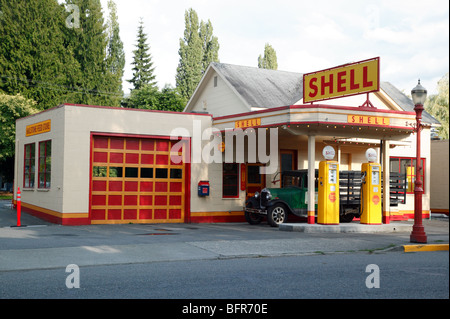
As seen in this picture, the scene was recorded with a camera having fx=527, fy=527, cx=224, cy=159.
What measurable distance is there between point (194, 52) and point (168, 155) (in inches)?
1519

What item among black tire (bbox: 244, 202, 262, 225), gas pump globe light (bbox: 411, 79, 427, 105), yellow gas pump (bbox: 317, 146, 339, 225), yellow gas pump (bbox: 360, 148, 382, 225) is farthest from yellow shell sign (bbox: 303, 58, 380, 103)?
black tire (bbox: 244, 202, 262, 225)

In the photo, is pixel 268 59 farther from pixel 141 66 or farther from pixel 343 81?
pixel 343 81

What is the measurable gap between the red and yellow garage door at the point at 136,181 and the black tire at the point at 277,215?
3356 mm

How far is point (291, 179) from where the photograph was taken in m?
18.3

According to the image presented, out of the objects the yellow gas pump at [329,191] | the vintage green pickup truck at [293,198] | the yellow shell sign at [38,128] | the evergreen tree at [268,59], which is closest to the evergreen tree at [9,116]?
the yellow shell sign at [38,128]

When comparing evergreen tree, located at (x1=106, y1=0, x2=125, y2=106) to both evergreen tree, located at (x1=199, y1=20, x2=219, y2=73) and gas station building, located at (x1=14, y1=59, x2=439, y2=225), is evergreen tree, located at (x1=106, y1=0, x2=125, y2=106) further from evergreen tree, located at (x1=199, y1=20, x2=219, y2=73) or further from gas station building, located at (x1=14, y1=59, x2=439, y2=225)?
gas station building, located at (x1=14, y1=59, x2=439, y2=225)

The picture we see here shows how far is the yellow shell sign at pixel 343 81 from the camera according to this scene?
16.0m

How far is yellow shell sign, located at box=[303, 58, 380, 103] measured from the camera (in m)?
16.0

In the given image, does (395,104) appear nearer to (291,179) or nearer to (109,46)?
(291,179)

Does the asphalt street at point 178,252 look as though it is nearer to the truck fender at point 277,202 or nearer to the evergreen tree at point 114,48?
the truck fender at point 277,202

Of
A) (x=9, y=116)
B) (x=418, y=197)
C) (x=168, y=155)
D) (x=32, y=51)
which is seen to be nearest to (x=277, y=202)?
(x=168, y=155)

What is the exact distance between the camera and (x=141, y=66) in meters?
58.7

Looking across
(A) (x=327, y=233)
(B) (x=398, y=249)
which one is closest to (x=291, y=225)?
(A) (x=327, y=233)

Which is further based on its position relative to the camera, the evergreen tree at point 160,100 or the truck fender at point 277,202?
the evergreen tree at point 160,100
